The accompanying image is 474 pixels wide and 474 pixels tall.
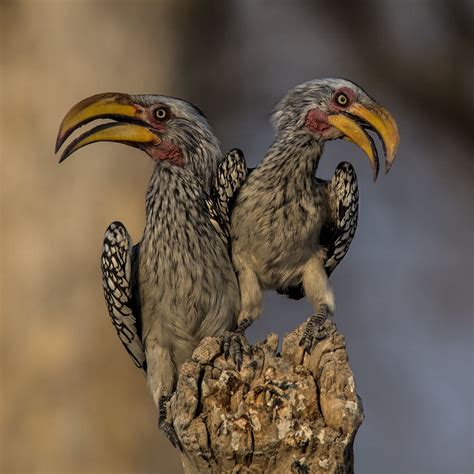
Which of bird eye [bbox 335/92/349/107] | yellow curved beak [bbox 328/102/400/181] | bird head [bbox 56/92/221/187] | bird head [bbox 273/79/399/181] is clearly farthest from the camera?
bird eye [bbox 335/92/349/107]

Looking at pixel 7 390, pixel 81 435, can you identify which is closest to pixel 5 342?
pixel 7 390

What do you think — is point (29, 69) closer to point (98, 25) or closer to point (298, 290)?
point (98, 25)

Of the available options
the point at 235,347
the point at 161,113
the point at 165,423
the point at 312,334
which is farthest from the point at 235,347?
the point at 161,113

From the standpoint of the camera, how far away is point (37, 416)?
7254mm

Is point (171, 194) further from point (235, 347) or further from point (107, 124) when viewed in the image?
point (235, 347)

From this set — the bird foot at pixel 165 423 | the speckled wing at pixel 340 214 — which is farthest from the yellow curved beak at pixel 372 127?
the bird foot at pixel 165 423

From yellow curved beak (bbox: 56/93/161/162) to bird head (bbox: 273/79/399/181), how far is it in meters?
0.70

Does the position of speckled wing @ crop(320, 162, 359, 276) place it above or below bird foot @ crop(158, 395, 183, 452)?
above

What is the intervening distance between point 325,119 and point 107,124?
1.06 meters

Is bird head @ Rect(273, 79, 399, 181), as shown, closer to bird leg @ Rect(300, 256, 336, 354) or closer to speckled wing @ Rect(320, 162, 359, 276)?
speckled wing @ Rect(320, 162, 359, 276)

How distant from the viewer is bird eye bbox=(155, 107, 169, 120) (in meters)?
5.63

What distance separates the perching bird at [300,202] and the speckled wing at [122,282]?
52 cm

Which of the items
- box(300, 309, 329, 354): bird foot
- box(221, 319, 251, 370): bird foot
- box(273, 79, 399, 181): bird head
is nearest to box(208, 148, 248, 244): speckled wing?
box(273, 79, 399, 181): bird head

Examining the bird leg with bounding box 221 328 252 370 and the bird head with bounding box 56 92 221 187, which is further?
the bird head with bounding box 56 92 221 187
